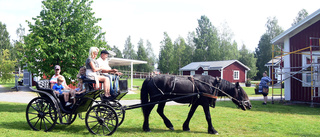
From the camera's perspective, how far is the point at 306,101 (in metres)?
13.4

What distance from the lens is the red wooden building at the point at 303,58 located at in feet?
41.9

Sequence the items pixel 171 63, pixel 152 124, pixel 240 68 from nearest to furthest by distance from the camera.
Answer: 1. pixel 152 124
2. pixel 240 68
3. pixel 171 63

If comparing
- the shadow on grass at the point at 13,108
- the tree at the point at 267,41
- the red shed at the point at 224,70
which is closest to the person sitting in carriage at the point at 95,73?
the shadow on grass at the point at 13,108

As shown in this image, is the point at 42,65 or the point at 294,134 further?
the point at 42,65

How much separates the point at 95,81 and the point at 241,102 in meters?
3.99

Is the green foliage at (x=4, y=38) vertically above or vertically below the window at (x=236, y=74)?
above

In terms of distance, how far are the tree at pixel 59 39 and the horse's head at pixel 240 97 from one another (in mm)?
6653

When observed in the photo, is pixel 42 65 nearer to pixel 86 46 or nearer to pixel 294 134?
pixel 86 46

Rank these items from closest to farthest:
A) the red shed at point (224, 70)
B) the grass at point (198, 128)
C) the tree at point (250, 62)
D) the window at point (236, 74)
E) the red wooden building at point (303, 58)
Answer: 1. the grass at point (198, 128)
2. the red wooden building at point (303, 58)
3. the red shed at point (224, 70)
4. the window at point (236, 74)
5. the tree at point (250, 62)

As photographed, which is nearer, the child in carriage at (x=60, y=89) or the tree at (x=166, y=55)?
the child in carriage at (x=60, y=89)

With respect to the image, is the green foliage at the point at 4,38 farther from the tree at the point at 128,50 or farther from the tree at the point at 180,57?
the tree at the point at 180,57

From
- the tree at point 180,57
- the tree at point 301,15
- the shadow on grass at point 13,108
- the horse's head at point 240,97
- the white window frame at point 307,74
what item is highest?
the tree at point 301,15

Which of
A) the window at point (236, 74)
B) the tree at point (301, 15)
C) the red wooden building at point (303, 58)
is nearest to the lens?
the red wooden building at point (303, 58)

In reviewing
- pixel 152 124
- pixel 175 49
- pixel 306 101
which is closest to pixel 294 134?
pixel 152 124
